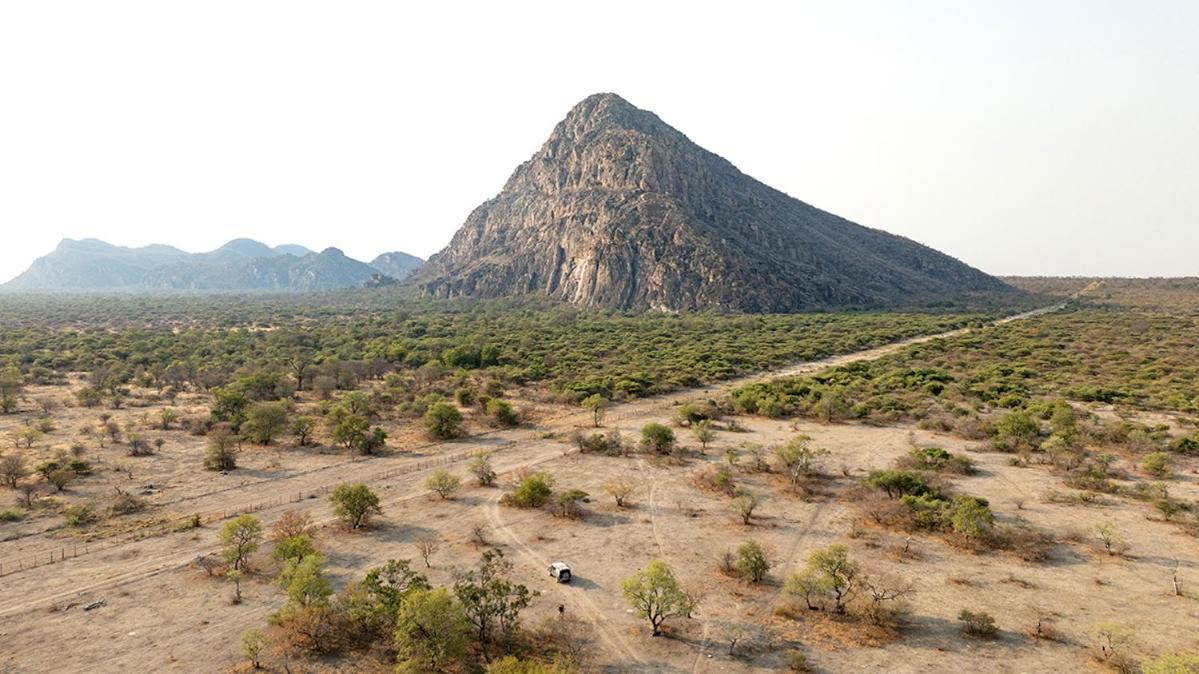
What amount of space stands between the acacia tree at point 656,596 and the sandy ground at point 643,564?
0.84 metres

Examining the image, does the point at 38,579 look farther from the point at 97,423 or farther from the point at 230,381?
the point at 230,381

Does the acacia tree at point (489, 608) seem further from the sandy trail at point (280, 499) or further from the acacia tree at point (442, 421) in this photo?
the acacia tree at point (442, 421)

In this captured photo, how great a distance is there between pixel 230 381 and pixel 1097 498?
86518 millimetres

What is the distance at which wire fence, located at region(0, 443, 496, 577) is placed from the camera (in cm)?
2945

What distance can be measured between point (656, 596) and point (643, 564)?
229 inches

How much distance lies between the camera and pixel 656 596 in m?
23.6

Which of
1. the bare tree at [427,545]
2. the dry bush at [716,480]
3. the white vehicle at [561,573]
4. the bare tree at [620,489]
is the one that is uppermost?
the dry bush at [716,480]

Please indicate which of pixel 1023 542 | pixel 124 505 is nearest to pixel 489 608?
pixel 1023 542

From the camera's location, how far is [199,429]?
54.4 metres

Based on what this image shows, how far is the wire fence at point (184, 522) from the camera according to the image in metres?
29.5

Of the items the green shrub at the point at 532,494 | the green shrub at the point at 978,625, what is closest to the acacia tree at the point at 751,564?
the green shrub at the point at 978,625

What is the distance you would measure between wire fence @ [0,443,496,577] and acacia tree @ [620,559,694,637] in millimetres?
25244

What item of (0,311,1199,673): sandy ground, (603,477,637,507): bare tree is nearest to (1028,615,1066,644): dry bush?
(0,311,1199,673): sandy ground

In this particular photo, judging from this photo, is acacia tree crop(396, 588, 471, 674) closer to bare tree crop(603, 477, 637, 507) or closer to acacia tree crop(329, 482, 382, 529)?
acacia tree crop(329, 482, 382, 529)
